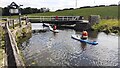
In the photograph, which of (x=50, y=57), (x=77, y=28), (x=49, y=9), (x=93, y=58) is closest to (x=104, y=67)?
(x=93, y=58)

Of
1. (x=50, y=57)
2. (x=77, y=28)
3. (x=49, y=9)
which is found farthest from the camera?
(x=49, y=9)

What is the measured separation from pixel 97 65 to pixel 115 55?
633 cm

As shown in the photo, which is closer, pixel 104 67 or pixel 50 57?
pixel 104 67

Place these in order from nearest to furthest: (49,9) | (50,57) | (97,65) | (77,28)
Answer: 1. (97,65)
2. (50,57)
3. (77,28)
4. (49,9)

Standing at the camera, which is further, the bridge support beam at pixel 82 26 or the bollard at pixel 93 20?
the bollard at pixel 93 20

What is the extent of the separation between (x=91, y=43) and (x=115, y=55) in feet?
32.4

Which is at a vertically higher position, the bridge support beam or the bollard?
the bollard

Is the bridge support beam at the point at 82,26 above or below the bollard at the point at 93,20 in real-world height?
below

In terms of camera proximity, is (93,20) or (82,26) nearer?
(82,26)

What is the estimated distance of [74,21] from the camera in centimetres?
7981

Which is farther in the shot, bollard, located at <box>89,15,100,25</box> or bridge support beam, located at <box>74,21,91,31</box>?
bollard, located at <box>89,15,100,25</box>

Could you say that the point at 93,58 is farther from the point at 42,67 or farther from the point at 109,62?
the point at 42,67

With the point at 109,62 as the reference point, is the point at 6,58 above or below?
above

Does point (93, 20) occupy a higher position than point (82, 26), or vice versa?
point (93, 20)
